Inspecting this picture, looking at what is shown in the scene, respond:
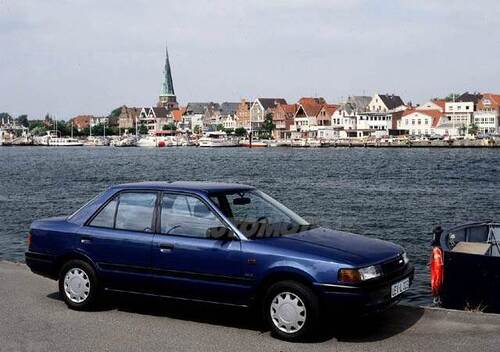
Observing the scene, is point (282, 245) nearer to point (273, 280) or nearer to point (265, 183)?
point (273, 280)

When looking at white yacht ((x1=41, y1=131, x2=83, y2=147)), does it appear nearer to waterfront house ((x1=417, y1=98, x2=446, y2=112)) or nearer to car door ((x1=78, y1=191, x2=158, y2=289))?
waterfront house ((x1=417, y1=98, x2=446, y2=112))

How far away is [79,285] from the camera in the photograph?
868 cm

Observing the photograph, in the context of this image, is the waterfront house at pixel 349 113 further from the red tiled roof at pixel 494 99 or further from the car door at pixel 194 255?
the car door at pixel 194 255

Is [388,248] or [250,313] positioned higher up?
[388,248]

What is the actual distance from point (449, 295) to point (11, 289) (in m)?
6.26

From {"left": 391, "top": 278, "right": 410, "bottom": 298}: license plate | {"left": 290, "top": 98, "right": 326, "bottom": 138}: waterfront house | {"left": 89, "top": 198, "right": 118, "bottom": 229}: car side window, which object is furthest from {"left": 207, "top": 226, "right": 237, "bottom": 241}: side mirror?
{"left": 290, "top": 98, "right": 326, "bottom": 138}: waterfront house

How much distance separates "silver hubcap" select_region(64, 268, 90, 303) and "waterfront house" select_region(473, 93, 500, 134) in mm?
144922

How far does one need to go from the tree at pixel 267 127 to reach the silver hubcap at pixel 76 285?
16660 centimetres

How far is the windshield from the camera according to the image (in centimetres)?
802

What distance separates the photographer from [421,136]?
5846 inches

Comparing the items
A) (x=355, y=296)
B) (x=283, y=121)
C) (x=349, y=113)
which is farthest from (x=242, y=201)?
(x=283, y=121)

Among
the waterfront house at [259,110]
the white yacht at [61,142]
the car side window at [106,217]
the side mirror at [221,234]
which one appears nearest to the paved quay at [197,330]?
the side mirror at [221,234]

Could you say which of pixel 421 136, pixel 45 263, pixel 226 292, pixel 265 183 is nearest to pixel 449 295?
pixel 226 292

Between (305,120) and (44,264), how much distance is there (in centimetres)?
16191
